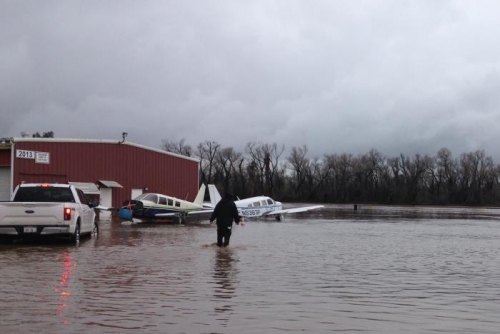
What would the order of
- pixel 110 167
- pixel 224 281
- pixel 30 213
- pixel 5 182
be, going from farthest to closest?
pixel 110 167, pixel 5 182, pixel 30 213, pixel 224 281

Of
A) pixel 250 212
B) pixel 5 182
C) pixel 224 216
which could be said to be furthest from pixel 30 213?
pixel 250 212

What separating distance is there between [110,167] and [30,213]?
23.3 metres

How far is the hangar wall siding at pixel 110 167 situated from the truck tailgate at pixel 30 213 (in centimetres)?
1969

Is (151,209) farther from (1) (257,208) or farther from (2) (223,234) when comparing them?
(2) (223,234)

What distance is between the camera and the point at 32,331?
19.1ft

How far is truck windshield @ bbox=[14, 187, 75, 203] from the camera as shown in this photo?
1738 centimetres

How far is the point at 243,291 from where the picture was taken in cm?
859

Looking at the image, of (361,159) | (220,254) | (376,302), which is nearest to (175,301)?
(376,302)

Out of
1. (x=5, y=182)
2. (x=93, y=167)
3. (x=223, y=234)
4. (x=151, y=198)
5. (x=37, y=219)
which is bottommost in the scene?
(x=223, y=234)

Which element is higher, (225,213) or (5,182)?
(5,182)

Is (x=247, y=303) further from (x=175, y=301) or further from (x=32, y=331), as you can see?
(x=32, y=331)

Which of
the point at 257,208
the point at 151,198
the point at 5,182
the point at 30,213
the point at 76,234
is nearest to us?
the point at 30,213

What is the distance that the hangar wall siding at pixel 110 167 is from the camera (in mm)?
34969

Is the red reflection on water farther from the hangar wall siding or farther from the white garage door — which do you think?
the white garage door
